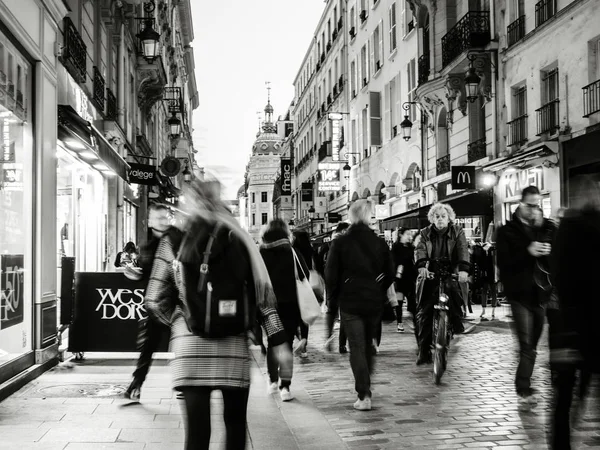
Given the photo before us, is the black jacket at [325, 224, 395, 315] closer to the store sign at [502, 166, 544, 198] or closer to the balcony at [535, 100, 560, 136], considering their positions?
the balcony at [535, 100, 560, 136]

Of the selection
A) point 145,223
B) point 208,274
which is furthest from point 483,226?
point 208,274

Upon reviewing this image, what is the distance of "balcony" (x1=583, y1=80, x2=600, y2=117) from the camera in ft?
51.9

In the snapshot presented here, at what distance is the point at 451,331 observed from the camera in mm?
8523

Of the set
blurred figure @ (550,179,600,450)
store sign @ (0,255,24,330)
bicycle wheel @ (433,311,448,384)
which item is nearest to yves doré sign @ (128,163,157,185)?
store sign @ (0,255,24,330)

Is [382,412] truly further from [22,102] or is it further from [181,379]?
[22,102]

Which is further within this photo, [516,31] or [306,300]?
[516,31]

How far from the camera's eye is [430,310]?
357 inches

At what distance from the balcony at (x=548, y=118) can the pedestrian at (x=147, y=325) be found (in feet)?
39.2

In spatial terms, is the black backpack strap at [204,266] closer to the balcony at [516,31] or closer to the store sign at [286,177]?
the balcony at [516,31]

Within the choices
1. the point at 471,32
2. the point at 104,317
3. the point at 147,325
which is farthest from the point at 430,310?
the point at 471,32

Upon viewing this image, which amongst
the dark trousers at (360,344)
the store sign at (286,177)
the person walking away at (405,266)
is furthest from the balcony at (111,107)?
the store sign at (286,177)

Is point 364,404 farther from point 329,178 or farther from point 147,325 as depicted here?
point 329,178

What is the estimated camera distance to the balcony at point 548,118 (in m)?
17.6

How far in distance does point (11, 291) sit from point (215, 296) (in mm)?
5456
